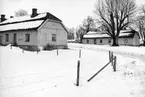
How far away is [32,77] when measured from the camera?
27.9 feet

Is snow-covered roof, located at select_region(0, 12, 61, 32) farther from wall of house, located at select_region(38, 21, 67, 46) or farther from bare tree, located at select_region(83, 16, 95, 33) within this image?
bare tree, located at select_region(83, 16, 95, 33)

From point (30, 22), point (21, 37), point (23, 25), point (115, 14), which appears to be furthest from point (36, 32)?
point (115, 14)

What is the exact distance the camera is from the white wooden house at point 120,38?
4378cm

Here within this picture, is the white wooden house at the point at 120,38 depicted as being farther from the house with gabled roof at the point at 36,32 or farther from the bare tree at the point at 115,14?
the house with gabled roof at the point at 36,32

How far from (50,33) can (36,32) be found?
2627 millimetres

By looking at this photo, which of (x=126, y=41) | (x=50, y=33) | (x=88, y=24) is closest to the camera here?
(x=50, y=33)

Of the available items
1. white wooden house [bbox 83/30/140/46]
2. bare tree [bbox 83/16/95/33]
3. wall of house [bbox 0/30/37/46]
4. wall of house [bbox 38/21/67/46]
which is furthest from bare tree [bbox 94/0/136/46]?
bare tree [bbox 83/16/95/33]

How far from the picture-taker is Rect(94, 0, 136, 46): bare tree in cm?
3669

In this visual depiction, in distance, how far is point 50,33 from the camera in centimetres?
2422

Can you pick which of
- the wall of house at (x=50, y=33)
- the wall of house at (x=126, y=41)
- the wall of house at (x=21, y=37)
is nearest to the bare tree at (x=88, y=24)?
the wall of house at (x=126, y=41)

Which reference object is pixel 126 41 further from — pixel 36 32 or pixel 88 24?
pixel 88 24

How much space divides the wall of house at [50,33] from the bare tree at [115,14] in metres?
15.8

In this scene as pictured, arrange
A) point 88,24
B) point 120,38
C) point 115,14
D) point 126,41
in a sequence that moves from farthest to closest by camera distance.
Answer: point 88,24 → point 120,38 → point 126,41 → point 115,14

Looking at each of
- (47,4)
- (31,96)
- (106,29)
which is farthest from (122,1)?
(31,96)
